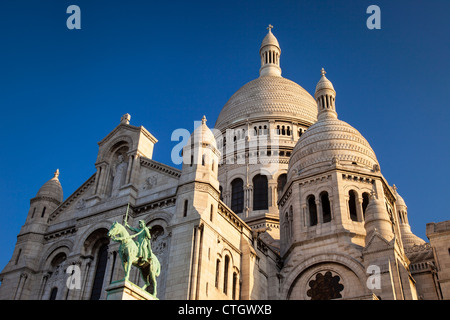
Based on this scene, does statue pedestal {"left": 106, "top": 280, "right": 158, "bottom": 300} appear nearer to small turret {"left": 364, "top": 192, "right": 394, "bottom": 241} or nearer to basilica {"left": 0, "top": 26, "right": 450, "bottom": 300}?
basilica {"left": 0, "top": 26, "right": 450, "bottom": 300}

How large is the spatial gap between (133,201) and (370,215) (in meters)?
14.8

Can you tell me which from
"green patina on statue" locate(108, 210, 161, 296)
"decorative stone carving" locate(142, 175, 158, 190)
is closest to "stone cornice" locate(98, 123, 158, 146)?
"decorative stone carving" locate(142, 175, 158, 190)

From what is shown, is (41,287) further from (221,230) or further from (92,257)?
(221,230)

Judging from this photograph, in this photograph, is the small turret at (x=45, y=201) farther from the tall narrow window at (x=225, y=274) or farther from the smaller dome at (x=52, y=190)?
the tall narrow window at (x=225, y=274)

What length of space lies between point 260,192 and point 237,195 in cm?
235

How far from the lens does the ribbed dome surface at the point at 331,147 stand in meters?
39.0

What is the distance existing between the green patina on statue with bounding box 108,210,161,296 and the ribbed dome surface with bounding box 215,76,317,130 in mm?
33867

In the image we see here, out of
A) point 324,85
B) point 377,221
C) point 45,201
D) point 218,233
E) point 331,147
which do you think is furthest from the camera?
point 324,85

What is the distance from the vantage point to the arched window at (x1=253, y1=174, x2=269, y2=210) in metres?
49.6


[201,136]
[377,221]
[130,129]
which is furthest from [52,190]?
[377,221]

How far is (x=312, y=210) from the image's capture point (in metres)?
37.8

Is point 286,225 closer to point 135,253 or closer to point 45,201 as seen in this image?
point 45,201
